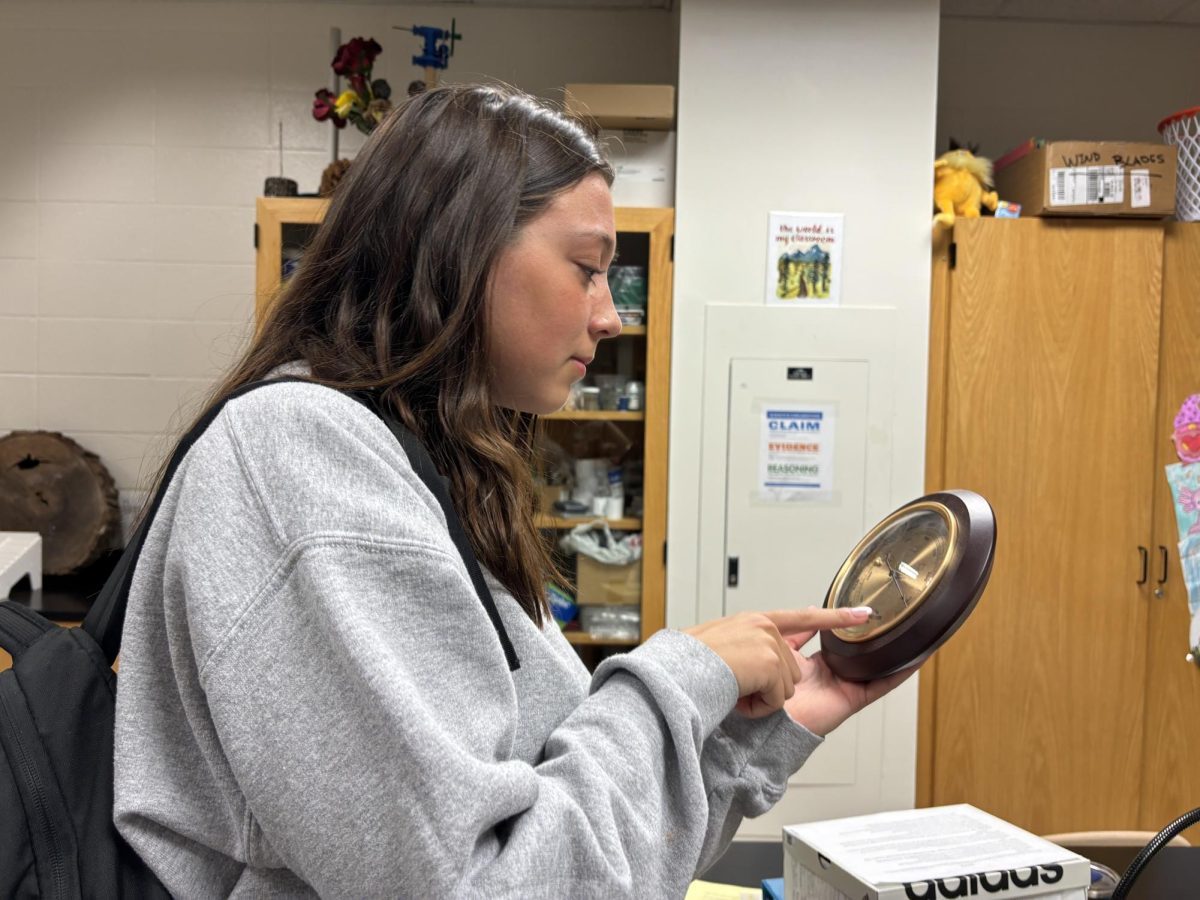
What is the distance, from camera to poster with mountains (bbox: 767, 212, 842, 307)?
9.16 ft

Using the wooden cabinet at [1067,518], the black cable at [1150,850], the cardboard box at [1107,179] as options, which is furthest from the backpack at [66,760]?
the cardboard box at [1107,179]

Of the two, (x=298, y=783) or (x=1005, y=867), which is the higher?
(x=298, y=783)

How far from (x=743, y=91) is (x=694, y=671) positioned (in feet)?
7.68

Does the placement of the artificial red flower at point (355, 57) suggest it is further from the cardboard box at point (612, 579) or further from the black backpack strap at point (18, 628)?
the black backpack strap at point (18, 628)

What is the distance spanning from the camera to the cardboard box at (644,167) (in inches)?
110

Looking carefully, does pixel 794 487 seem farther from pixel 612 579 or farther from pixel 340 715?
pixel 340 715

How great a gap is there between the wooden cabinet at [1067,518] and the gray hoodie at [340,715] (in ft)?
7.74

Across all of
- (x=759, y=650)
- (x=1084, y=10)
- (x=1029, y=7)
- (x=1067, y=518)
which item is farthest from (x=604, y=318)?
(x=1084, y=10)

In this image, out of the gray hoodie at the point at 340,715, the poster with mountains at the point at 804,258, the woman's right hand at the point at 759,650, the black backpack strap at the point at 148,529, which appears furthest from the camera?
the poster with mountains at the point at 804,258

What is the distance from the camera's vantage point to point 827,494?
2.82 metres

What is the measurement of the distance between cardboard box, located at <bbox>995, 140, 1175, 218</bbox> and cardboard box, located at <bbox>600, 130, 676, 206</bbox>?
1018 millimetres

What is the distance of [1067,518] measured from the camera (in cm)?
284

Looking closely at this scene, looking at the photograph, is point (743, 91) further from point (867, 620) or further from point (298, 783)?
point (298, 783)

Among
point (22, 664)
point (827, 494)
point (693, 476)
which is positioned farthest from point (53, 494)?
point (22, 664)
